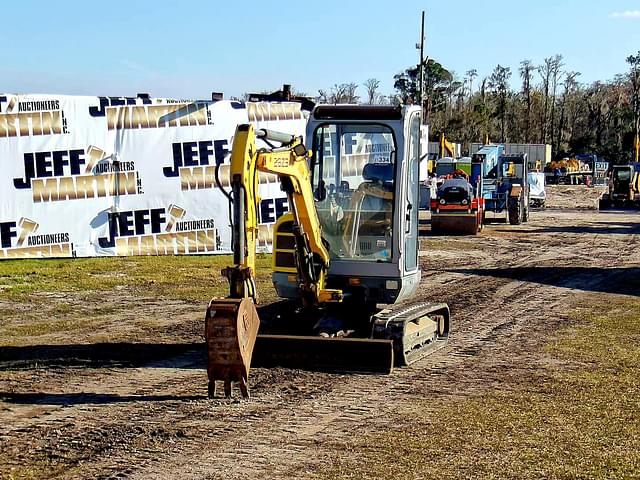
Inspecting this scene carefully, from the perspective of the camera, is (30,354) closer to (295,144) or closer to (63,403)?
(63,403)

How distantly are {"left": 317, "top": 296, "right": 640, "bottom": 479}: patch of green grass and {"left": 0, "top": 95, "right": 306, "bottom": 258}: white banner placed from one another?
1250 cm

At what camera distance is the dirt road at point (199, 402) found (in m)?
Result: 6.93

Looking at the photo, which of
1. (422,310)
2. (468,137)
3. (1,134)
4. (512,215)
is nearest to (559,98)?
(468,137)

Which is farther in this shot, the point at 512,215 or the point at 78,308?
the point at 512,215

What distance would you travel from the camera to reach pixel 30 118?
19.9 meters

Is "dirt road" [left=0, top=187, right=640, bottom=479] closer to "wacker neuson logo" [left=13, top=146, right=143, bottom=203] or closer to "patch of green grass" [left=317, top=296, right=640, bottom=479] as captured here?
"patch of green grass" [left=317, top=296, right=640, bottom=479]

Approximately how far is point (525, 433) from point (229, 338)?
2.65m

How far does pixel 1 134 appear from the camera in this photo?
19625 millimetres

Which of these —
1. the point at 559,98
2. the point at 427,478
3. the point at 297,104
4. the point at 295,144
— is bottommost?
the point at 427,478

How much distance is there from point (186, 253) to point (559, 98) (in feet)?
238

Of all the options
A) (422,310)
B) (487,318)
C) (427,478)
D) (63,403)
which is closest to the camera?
(427,478)

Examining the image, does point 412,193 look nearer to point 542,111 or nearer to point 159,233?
point 159,233

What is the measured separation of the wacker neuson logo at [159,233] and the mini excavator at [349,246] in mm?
10379

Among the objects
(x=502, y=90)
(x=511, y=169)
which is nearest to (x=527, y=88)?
(x=502, y=90)
